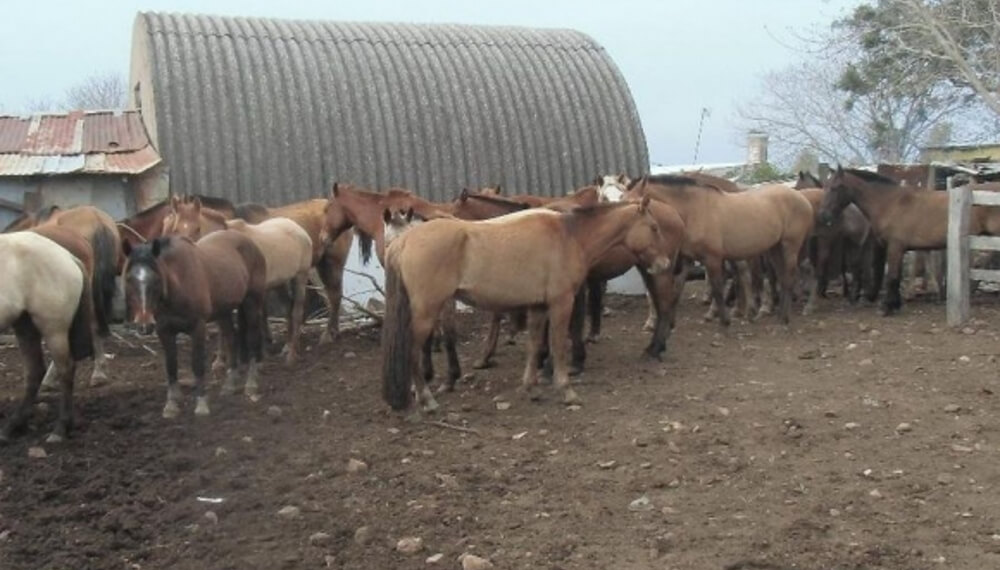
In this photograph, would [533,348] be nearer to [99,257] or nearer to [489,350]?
[489,350]

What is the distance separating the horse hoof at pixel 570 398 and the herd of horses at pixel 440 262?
0.02 metres

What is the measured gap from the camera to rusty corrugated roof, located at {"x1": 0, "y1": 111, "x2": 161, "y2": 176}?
15.3 meters

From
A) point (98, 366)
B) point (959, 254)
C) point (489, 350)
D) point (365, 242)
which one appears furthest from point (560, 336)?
point (959, 254)

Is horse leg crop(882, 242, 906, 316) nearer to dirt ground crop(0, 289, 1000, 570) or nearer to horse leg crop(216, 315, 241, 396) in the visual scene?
dirt ground crop(0, 289, 1000, 570)

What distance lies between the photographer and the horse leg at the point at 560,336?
354 inches

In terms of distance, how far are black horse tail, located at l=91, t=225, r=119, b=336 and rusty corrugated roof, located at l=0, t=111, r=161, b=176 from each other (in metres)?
4.71

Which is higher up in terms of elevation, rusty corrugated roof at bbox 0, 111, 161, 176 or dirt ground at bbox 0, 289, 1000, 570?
rusty corrugated roof at bbox 0, 111, 161, 176

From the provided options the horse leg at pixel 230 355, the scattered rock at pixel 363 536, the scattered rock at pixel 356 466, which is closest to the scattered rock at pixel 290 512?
the scattered rock at pixel 363 536

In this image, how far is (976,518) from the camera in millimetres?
5949

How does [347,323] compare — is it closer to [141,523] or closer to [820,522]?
[141,523]

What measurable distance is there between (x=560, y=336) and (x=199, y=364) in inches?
108

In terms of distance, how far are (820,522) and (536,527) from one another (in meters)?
1.44

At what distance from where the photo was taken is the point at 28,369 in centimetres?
863

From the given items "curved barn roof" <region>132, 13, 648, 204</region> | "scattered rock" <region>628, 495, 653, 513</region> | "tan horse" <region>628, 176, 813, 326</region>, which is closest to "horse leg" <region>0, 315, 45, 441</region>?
"scattered rock" <region>628, 495, 653, 513</region>
